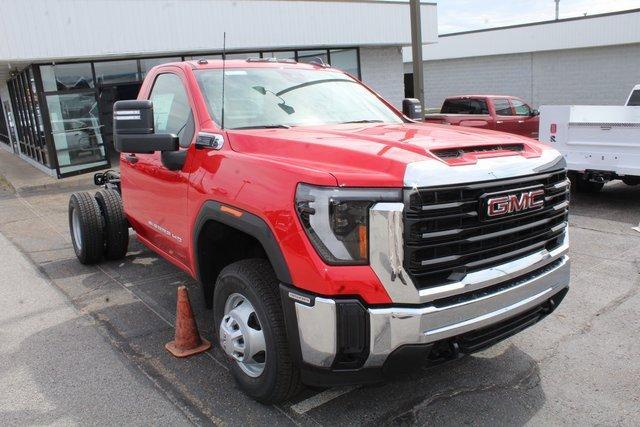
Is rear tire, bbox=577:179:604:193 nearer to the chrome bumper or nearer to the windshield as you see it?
the windshield

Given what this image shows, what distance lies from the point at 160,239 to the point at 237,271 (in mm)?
1595

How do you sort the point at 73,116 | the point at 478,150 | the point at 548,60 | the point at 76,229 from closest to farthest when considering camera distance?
1. the point at 478,150
2. the point at 76,229
3. the point at 73,116
4. the point at 548,60

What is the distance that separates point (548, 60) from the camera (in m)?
29.1

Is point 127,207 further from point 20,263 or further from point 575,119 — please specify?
point 575,119

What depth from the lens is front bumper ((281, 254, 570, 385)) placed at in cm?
254

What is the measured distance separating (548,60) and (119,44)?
76.3 ft

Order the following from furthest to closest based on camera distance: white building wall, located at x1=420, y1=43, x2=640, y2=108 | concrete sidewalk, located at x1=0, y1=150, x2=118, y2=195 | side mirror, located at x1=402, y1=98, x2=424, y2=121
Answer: white building wall, located at x1=420, y1=43, x2=640, y2=108
concrete sidewalk, located at x1=0, y1=150, x2=118, y2=195
side mirror, located at x1=402, y1=98, x2=424, y2=121

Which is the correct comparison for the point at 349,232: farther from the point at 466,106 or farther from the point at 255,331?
the point at 466,106

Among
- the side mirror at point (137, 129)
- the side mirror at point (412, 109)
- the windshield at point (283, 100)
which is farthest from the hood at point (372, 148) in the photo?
the side mirror at point (412, 109)

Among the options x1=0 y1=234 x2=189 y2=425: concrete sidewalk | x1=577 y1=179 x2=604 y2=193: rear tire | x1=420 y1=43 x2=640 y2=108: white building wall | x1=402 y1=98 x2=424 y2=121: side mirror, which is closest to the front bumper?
x1=0 y1=234 x2=189 y2=425: concrete sidewalk

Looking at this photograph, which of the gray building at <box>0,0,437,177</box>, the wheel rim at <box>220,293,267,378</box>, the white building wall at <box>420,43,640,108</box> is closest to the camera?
the wheel rim at <box>220,293,267,378</box>

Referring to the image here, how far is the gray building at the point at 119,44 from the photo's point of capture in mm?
12719

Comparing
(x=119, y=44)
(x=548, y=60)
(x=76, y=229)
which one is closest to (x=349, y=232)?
(x=76, y=229)

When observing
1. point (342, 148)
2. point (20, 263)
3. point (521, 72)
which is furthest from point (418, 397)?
point (521, 72)
